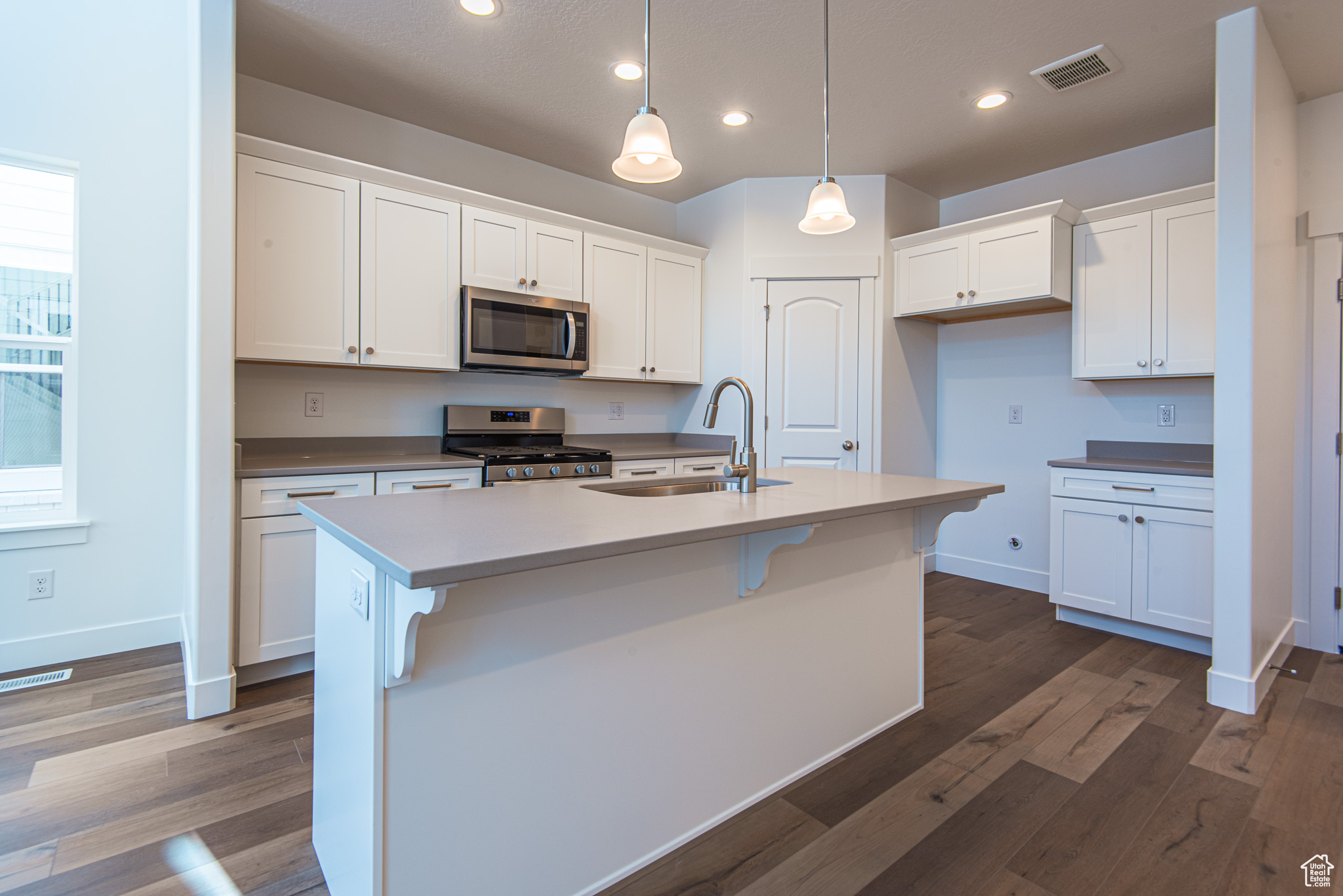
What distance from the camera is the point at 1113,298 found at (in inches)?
132

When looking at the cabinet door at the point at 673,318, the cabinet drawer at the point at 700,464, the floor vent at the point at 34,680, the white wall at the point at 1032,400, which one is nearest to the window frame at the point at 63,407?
the floor vent at the point at 34,680

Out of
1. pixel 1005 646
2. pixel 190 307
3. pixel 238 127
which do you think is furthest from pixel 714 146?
pixel 1005 646

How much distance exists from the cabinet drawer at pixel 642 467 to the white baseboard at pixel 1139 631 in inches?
90.5

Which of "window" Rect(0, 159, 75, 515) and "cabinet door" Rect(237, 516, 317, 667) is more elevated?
"window" Rect(0, 159, 75, 515)

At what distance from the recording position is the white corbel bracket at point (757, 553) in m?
1.62

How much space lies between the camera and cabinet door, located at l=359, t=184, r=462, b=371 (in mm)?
2979

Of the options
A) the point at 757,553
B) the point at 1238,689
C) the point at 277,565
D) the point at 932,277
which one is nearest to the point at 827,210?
the point at 757,553

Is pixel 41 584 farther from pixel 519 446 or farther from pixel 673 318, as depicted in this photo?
pixel 673 318

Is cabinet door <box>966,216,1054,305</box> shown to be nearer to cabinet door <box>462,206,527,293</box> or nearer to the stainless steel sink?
the stainless steel sink

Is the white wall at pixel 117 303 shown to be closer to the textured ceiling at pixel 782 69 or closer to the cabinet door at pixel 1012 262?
the textured ceiling at pixel 782 69

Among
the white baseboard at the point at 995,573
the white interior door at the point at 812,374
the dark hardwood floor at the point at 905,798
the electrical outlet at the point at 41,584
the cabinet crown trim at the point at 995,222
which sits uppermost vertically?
the cabinet crown trim at the point at 995,222

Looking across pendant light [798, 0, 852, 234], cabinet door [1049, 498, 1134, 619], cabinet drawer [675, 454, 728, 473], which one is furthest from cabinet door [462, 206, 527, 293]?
cabinet door [1049, 498, 1134, 619]

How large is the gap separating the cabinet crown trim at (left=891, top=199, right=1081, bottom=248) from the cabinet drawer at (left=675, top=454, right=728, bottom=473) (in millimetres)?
1763

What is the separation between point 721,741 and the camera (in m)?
1.69
